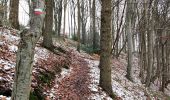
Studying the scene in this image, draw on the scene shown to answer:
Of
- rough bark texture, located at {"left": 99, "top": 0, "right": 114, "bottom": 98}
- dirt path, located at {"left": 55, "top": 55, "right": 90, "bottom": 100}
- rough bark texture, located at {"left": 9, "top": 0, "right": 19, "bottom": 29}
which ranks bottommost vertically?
dirt path, located at {"left": 55, "top": 55, "right": 90, "bottom": 100}

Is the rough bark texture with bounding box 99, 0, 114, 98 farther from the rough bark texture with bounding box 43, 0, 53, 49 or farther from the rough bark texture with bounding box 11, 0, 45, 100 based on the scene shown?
the rough bark texture with bounding box 11, 0, 45, 100

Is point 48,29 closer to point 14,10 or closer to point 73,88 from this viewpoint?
point 14,10

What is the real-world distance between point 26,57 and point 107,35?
21.1 feet

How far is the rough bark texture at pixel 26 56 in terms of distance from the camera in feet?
11.6

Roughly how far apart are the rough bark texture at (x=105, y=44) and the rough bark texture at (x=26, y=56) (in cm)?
626

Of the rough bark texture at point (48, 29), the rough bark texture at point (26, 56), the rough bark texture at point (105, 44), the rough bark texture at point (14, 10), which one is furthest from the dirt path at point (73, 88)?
the rough bark texture at point (14, 10)

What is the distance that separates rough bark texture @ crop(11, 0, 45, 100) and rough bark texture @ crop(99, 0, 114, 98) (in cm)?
626

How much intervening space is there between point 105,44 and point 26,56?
6.40 metres

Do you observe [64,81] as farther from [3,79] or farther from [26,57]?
[26,57]

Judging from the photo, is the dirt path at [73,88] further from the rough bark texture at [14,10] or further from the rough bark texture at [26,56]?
the rough bark texture at [14,10]

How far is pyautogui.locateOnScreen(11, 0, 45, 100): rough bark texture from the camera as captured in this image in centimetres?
354

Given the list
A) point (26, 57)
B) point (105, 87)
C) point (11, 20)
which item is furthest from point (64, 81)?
point (11, 20)

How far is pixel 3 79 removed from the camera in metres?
6.47

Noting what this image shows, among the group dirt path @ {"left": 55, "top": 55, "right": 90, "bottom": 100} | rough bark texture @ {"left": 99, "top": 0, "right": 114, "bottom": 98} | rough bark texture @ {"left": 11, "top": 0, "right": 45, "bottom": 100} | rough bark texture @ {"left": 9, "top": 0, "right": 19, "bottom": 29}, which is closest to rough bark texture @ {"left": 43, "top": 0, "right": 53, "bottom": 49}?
rough bark texture @ {"left": 9, "top": 0, "right": 19, "bottom": 29}
